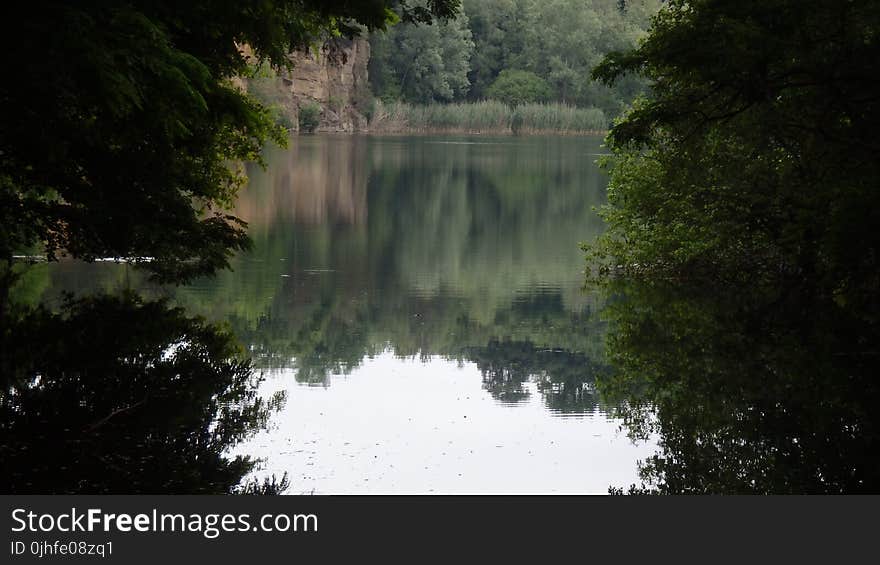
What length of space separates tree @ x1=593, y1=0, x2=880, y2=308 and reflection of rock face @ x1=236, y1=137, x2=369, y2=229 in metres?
12.2

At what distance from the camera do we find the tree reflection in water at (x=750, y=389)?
9664 millimetres

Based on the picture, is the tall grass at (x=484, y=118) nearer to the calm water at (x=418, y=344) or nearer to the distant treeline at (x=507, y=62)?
the distant treeline at (x=507, y=62)

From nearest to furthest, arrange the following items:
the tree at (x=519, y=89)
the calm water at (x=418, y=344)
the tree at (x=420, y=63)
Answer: the calm water at (x=418, y=344)
the tree at (x=420, y=63)
the tree at (x=519, y=89)

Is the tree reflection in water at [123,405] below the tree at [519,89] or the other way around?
Answer: the other way around

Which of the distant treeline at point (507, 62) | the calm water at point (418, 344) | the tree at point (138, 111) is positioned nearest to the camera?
the tree at point (138, 111)

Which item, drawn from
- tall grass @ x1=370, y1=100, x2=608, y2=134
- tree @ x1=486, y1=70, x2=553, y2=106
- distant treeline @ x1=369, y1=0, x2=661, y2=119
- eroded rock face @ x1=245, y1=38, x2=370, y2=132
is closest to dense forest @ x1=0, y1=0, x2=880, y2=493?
eroded rock face @ x1=245, y1=38, x2=370, y2=132

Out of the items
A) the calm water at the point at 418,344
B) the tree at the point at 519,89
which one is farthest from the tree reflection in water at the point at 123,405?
the tree at the point at 519,89

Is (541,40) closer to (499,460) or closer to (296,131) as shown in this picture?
(296,131)

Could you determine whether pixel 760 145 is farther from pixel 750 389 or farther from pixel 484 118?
pixel 484 118

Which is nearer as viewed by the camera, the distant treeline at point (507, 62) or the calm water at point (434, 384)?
the calm water at point (434, 384)

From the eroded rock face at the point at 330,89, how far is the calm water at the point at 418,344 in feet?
187

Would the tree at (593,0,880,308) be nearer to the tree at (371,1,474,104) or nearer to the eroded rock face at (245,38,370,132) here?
the eroded rock face at (245,38,370,132)

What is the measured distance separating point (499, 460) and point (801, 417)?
3.02m

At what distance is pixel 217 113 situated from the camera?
12.1 meters
